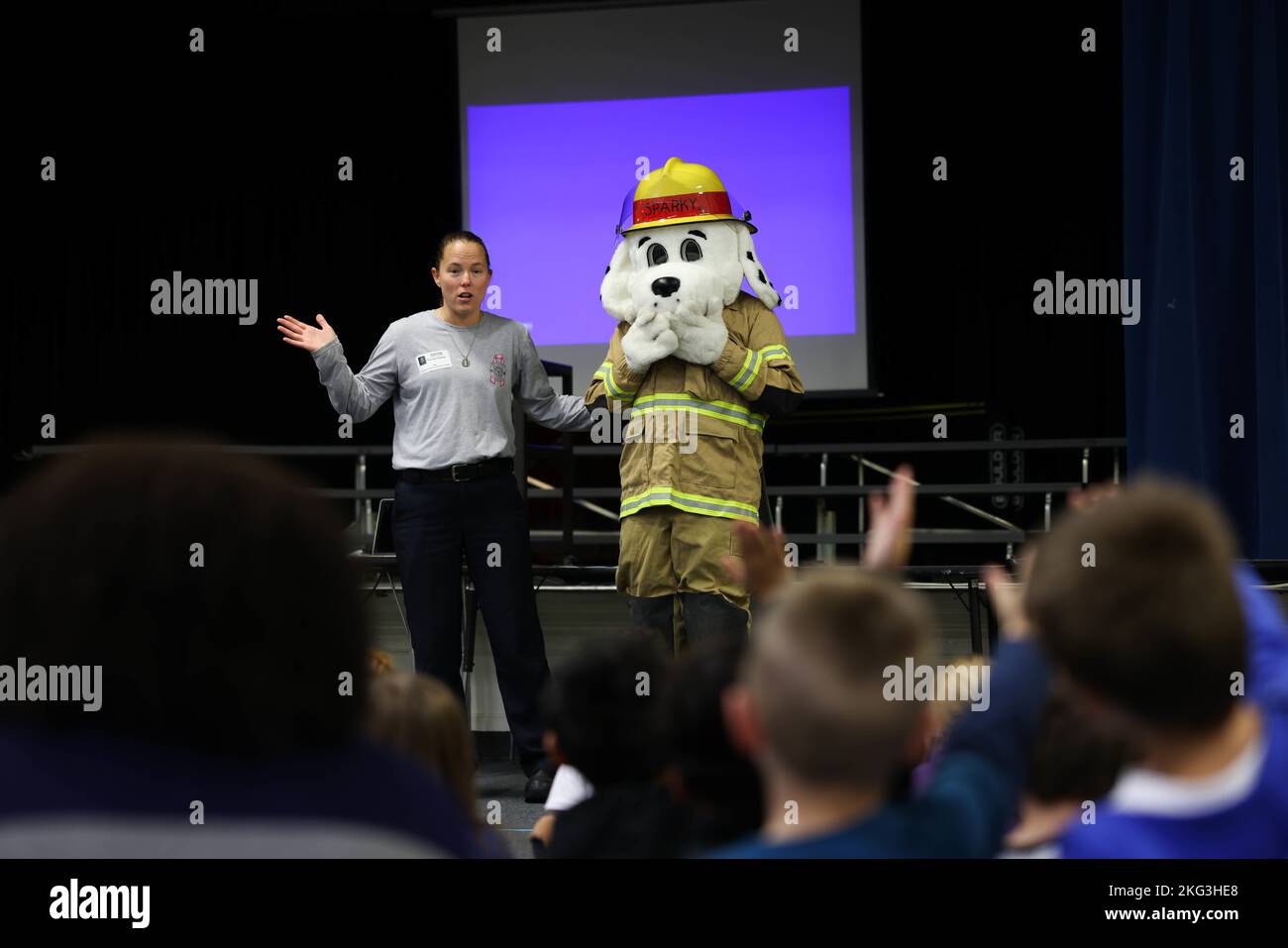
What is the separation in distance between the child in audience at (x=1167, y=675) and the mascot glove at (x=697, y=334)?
220cm

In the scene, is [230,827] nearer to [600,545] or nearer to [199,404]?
[600,545]

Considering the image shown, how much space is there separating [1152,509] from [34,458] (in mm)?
4498

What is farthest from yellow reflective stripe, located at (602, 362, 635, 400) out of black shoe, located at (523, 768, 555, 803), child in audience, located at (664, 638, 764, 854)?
child in audience, located at (664, 638, 764, 854)

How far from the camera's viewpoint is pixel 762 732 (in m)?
1.02

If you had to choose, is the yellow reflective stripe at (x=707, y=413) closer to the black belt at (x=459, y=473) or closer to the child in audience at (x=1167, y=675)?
the black belt at (x=459, y=473)

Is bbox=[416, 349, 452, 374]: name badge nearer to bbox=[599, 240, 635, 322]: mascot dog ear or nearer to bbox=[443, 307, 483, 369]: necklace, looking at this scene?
bbox=[443, 307, 483, 369]: necklace

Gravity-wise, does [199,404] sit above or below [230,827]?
above

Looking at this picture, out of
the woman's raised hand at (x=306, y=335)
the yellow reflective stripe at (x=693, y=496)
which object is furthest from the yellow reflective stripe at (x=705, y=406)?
the woman's raised hand at (x=306, y=335)

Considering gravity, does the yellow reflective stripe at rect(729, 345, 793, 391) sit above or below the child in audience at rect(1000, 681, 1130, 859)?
above

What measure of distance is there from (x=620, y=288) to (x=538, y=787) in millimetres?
1251

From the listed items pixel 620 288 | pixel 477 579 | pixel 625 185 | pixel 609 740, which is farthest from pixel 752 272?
pixel 625 185

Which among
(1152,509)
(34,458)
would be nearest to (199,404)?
(34,458)

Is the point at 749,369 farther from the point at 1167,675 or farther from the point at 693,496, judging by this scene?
the point at 1167,675

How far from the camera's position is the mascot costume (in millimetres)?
3240
